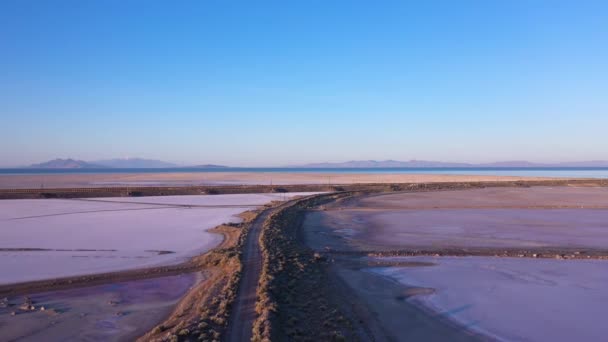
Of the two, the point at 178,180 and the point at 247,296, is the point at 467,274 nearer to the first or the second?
the point at 247,296

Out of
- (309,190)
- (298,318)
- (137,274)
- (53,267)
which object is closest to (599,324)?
(298,318)

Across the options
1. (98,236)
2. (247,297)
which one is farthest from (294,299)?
(98,236)

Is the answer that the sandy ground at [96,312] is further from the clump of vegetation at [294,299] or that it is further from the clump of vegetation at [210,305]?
the clump of vegetation at [294,299]

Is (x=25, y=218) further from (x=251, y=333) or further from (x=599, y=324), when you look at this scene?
(x=599, y=324)

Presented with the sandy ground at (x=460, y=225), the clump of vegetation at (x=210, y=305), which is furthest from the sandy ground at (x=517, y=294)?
the clump of vegetation at (x=210, y=305)

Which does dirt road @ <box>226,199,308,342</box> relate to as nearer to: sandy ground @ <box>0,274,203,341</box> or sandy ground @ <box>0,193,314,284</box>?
sandy ground @ <box>0,274,203,341</box>

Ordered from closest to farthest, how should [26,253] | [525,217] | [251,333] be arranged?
[251,333], [26,253], [525,217]

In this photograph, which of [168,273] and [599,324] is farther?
[168,273]
